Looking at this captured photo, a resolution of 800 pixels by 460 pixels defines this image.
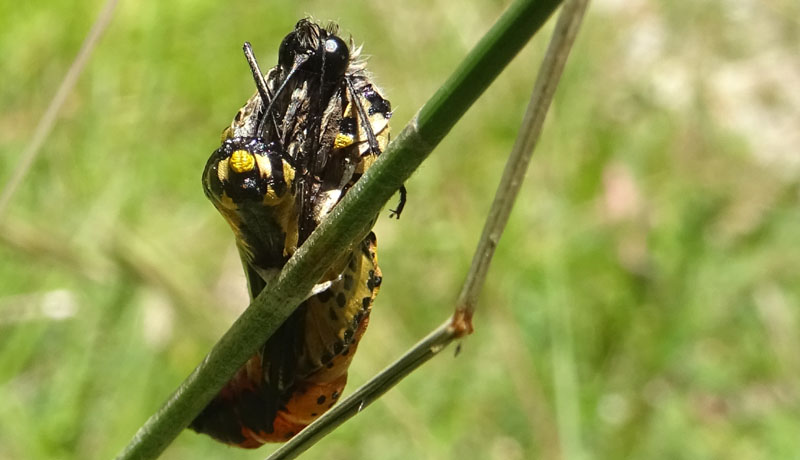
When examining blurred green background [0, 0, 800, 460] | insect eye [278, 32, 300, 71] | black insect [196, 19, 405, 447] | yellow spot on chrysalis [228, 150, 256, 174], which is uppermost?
insect eye [278, 32, 300, 71]

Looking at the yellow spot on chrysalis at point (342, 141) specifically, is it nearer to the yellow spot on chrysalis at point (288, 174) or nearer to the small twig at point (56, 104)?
the yellow spot on chrysalis at point (288, 174)

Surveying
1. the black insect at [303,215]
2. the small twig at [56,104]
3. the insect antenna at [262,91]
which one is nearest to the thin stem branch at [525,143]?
the black insect at [303,215]

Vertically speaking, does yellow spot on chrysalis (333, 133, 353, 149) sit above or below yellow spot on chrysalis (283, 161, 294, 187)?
below

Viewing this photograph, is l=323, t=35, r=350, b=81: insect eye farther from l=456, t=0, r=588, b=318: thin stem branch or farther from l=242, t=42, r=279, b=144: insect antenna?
l=456, t=0, r=588, b=318: thin stem branch

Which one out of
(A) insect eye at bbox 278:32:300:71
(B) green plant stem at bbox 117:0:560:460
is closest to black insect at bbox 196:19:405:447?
(A) insect eye at bbox 278:32:300:71

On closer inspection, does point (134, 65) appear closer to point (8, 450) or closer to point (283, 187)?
point (8, 450)

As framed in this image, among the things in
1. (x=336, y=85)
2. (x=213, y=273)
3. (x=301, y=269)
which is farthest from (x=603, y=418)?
(x=301, y=269)

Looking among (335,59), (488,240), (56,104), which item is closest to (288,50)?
(335,59)
